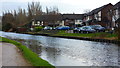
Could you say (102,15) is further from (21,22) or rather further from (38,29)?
(21,22)

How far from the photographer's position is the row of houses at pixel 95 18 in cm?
6738

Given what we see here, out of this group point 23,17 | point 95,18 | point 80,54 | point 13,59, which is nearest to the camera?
point 13,59

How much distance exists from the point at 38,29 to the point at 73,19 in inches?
1284

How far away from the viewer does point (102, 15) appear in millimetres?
86000

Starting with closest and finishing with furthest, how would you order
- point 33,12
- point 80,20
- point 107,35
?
point 107,35, point 80,20, point 33,12

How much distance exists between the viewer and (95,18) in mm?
89750

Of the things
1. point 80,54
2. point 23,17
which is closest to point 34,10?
point 23,17

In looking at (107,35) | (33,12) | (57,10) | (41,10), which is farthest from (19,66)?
(41,10)

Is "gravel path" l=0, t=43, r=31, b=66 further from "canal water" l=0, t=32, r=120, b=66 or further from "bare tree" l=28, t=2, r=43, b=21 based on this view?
"bare tree" l=28, t=2, r=43, b=21

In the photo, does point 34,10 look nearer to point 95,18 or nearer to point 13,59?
point 95,18

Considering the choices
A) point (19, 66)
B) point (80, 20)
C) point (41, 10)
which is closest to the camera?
point (19, 66)

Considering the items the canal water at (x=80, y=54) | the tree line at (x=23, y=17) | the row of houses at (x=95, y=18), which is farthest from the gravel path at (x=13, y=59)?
the tree line at (x=23, y=17)

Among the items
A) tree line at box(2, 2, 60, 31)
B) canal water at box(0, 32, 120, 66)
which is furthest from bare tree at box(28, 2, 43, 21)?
canal water at box(0, 32, 120, 66)

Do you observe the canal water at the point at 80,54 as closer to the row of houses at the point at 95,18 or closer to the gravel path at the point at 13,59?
the gravel path at the point at 13,59
